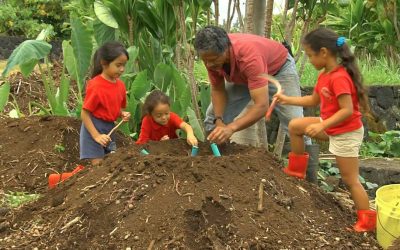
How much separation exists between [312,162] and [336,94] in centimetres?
113

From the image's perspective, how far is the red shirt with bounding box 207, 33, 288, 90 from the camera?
3973mm

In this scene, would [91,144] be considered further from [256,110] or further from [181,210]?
[181,210]

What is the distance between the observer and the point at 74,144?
534 centimetres

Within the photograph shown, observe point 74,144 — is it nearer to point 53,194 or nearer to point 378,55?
point 53,194

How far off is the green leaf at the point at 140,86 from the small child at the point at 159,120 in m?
1.12

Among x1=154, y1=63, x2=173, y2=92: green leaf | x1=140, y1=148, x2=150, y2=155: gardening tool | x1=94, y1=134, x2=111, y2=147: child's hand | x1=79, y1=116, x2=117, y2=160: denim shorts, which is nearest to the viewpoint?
x1=140, y1=148, x2=150, y2=155: gardening tool

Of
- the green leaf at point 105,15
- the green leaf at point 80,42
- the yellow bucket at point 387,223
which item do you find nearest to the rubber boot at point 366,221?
the yellow bucket at point 387,223

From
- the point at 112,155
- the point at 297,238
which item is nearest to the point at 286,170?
the point at 297,238

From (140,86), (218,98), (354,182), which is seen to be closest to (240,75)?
(218,98)

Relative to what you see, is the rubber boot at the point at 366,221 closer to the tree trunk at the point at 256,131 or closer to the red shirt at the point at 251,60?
the red shirt at the point at 251,60

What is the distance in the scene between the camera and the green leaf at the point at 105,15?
599 centimetres

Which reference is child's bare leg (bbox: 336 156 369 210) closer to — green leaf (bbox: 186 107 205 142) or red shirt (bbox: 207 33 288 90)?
red shirt (bbox: 207 33 288 90)

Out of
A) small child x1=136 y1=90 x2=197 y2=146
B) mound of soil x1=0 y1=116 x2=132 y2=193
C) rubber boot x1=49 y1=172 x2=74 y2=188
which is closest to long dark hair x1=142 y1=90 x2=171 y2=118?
small child x1=136 y1=90 x2=197 y2=146

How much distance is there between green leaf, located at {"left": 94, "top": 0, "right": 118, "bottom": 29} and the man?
1.70 meters
